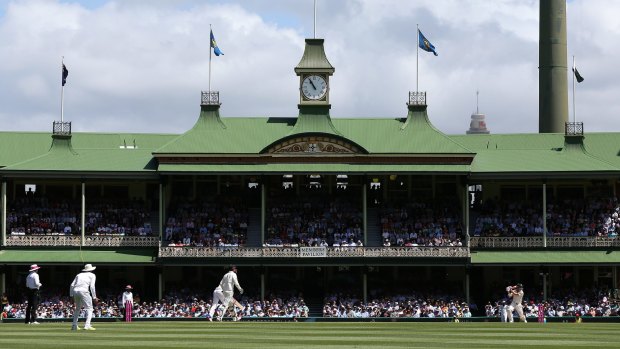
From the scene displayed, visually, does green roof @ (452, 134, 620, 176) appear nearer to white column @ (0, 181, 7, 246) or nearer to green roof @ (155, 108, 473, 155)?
green roof @ (155, 108, 473, 155)

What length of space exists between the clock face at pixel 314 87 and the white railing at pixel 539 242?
10183mm

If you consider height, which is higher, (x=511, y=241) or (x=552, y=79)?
(x=552, y=79)

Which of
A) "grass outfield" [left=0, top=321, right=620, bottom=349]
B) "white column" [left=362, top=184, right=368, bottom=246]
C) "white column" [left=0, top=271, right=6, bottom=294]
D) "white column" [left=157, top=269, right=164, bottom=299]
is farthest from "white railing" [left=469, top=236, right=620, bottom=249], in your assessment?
"grass outfield" [left=0, top=321, right=620, bottom=349]

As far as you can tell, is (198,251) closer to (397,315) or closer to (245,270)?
(245,270)

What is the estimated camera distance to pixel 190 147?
60125 millimetres

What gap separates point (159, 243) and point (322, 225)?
7.30 metres

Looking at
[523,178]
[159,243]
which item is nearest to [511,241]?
[523,178]

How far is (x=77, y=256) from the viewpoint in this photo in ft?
190

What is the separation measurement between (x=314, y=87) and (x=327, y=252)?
924cm

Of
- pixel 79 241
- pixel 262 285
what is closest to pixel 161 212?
pixel 79 241

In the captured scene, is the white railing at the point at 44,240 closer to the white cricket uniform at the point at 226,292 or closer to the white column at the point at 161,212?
the white column at the point at 161,212

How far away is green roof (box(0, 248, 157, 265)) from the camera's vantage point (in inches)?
2253

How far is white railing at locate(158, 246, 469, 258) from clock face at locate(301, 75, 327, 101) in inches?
338

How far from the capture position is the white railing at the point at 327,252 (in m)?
57.0
